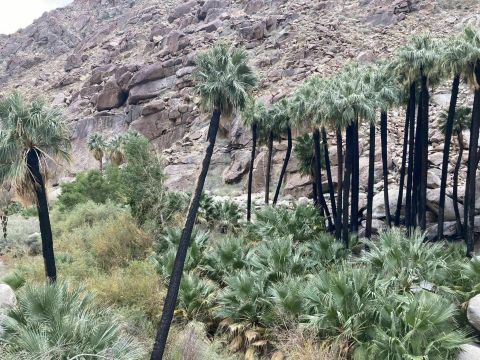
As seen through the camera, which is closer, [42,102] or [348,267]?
[348,267]

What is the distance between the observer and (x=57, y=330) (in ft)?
28.1

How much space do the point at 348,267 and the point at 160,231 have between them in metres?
14.1

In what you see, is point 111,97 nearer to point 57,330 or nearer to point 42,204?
point 42,204

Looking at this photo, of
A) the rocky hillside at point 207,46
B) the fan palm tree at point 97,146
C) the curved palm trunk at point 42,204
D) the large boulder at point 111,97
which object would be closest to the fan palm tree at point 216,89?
the curved palm trunk at point 42,204

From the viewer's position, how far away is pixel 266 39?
228ft

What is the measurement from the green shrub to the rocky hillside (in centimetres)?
2772

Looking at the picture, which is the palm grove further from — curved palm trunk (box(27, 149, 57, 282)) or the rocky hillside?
the rocky hillside

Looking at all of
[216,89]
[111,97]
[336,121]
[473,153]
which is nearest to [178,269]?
[216,89]

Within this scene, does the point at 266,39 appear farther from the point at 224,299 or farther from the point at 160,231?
the point at 224,299

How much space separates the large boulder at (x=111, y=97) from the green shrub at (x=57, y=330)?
6378 cm

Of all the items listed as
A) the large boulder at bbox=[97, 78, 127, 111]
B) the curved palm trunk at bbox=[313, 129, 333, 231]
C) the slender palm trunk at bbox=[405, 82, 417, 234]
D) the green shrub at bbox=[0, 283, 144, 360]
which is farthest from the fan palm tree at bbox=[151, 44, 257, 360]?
the large boulder at bbox=[97, 78, 127, 111]

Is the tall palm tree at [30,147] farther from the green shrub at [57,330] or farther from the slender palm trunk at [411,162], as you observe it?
the slender palm trunk at [411,162]

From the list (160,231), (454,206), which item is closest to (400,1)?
(454,206)

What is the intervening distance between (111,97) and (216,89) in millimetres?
60561
